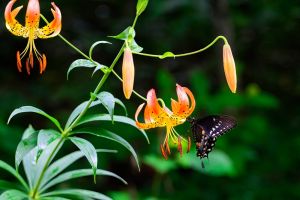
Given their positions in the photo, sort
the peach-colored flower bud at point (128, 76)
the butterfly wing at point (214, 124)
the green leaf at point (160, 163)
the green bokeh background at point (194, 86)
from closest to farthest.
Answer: the peach-colored flower bud at point (128, 76)
the butterfly wing at point (214, 124)
the green leaf at point (160, 163)
the green bokeh background at point (194, 86)

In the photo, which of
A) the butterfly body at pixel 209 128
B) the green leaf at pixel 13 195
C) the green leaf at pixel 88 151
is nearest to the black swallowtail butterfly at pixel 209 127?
the butterfly body at pixel 209 128

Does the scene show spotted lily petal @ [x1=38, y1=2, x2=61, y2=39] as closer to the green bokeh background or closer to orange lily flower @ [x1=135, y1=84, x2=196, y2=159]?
orange lily flower @ [x1=135, y1=84, x2=196, y2=159]

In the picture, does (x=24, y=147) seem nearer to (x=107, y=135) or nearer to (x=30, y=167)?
(x=107, y=135)

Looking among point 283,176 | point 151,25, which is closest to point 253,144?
point 283,176

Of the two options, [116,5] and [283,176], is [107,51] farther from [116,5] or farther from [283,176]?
[283,176]

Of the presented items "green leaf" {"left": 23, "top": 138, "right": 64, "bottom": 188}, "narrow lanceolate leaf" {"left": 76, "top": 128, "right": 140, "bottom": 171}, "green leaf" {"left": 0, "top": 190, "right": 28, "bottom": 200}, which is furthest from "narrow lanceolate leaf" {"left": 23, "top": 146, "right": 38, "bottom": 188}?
"narrow lanceolate leaf" {"left": 76, "top": 128, "right": 140, "bottom": 171}

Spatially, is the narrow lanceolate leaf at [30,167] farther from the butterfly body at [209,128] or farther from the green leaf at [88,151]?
the butterfly body at [209,128]
